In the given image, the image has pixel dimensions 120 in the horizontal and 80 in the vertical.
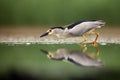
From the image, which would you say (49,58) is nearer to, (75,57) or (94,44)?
(75,57)

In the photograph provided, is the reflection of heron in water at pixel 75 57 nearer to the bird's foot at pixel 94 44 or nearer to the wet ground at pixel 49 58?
the wet ground at pixel 49 58

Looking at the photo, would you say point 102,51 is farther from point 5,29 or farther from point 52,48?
point 5,29

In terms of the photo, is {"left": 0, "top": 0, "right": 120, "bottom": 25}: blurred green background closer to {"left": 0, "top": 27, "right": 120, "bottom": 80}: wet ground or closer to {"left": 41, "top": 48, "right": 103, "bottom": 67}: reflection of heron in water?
{"left": 0, "top": 27, "right": 120, "bottom": 80}: wet ground

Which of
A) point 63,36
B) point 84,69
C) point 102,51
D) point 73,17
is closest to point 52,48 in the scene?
point 63,36

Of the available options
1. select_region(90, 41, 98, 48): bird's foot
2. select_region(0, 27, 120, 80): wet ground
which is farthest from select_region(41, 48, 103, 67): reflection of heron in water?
select_region(90, 41, 98, 48): bird's foot

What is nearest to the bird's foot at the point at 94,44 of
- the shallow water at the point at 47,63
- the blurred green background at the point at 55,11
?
the shallow water at the point at 47,63
